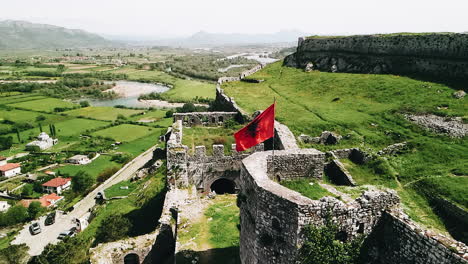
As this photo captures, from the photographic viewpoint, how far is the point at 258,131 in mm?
12180

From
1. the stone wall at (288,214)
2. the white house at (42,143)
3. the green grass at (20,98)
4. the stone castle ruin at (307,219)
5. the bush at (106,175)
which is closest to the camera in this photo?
the stone castle ruin at (307,219)

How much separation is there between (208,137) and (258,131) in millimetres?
15213

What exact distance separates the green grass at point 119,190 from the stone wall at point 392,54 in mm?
29178

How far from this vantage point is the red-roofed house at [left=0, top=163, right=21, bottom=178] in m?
63.0

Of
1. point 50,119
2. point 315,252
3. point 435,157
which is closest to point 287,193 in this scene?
point 315,252

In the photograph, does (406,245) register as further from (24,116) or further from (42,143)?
(24,116)

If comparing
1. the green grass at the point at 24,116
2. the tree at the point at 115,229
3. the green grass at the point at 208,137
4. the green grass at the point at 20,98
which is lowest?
the green grass at the point at 24,116

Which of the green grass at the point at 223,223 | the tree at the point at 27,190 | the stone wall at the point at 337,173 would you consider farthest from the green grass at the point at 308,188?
the tree at the point at 27,190

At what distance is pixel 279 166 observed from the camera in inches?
459

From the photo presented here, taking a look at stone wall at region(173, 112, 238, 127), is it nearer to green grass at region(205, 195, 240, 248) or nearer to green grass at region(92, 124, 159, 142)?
green grass at region(205, 195, 240, 248)

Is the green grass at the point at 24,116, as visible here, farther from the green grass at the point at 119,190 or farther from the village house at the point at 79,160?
the green grass at the point at 119,190

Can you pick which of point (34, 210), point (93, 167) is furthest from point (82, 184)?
point (93, 167)

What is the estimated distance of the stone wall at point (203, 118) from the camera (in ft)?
103

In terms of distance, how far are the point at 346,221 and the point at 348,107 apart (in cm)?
1977
